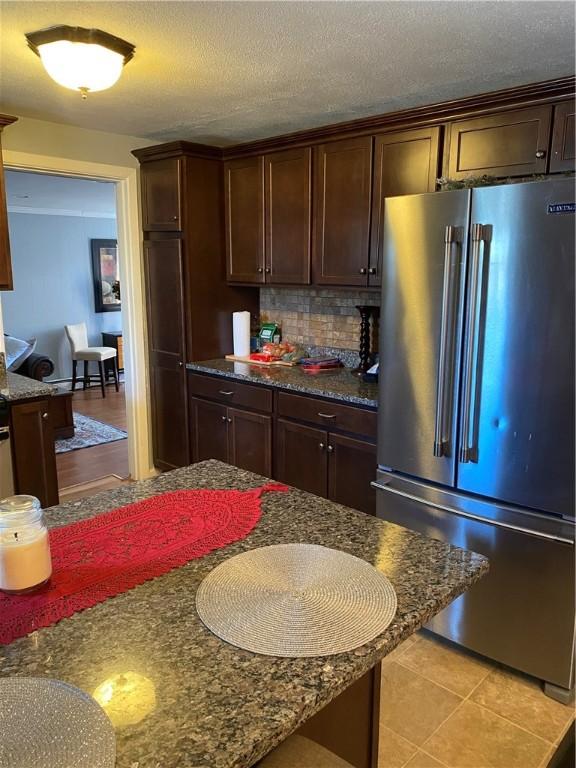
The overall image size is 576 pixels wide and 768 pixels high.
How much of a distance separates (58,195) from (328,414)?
4.91 m

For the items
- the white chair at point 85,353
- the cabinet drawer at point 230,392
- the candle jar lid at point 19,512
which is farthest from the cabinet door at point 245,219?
the white chair at point 85,353

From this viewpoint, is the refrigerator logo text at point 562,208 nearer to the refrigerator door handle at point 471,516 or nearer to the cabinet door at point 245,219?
the refrigerator door handle at point 471,516

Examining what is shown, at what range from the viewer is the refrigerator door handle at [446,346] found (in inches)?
83.2

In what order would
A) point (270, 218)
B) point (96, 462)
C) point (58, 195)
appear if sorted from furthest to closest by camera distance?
1. point (58, 195)
2. point (96, 462)
3. point (270, 218)

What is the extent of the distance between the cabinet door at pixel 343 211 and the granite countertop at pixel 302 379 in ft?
1.77

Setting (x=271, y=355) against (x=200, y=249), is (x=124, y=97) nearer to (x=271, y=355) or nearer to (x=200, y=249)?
(x=200, y=249)

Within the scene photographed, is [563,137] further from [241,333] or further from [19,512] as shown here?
[19,512]

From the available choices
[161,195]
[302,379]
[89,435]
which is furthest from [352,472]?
[89,435]

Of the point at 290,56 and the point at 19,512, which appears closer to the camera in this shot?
the point at 19,512

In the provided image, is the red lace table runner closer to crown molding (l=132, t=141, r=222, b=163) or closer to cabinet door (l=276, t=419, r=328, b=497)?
cabinet door (l=276, t=419, r=328, b=497)

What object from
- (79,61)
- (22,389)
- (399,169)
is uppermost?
(79,61)

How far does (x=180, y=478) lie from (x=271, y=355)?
7.01 feet

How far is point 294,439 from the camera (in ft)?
10.3

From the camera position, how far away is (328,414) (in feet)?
9.57
